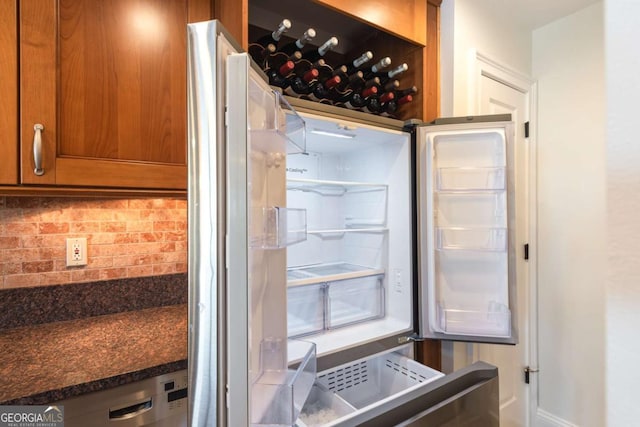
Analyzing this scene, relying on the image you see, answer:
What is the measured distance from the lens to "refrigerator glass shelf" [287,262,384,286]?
4.22ft

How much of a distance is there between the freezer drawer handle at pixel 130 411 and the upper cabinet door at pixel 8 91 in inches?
28.2

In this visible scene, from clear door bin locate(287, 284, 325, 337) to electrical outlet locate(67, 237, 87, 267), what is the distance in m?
0.84

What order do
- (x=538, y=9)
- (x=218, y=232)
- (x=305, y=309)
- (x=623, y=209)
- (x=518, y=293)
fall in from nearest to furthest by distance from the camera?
(x=623, y=209)
(x=218, y=232)
(x=305, y=309)
(x=538, y=9)
(x=518, y=293)

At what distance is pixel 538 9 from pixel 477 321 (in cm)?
166

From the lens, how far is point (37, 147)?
855 millimetres

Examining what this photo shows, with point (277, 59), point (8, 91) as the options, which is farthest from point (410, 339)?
point (8, 91)

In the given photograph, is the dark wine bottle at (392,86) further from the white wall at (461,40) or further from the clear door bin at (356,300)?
the clear door bin at (356,300)

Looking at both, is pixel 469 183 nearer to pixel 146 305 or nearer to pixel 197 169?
pixel 197 169

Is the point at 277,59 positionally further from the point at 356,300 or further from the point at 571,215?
the point at 571,215

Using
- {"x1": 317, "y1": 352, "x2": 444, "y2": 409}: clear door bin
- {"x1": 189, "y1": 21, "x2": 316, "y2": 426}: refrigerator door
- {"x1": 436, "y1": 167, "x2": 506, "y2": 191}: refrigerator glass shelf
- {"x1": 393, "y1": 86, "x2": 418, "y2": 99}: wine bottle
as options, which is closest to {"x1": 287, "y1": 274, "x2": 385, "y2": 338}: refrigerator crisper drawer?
{"x1": 317, "y1": 352, "x2": 444, "y2": 409}: clear door bin

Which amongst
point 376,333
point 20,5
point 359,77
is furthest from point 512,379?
point 20,5

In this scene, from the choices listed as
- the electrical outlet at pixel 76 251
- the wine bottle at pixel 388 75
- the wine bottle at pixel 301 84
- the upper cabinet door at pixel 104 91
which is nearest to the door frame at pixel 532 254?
the wine bottle at pixel 388 75

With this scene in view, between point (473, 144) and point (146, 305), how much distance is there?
1.62 meters

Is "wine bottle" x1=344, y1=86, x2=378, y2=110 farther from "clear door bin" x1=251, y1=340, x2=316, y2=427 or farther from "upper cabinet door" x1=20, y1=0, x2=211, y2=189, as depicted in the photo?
"clear door bin" x1=251, y1=340, x2=316, y2=427
